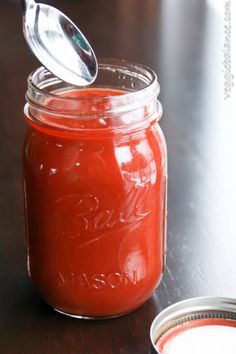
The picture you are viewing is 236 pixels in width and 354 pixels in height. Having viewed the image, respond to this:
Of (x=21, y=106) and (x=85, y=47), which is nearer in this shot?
(x=85, y=47)

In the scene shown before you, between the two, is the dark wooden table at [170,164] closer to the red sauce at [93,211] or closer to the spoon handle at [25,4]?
the red sauce at [93,211]

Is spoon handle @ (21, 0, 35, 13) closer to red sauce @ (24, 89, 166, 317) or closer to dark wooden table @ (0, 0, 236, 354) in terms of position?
red sauce @ (24, 89, 166, 317)

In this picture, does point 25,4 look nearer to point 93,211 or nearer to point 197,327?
point 93,211

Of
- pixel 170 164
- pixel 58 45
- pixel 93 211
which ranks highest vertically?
pixel 58 45

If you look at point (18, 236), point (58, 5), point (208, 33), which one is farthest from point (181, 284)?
point (58, 5)

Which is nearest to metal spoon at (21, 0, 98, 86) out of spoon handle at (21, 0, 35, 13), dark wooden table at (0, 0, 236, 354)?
spoon handle at (21, 0, 35, 13)

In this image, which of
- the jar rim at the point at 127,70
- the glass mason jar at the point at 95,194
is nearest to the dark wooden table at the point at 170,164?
the glass mason jar at the point at 95,194

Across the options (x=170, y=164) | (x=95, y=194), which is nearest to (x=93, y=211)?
(x=95, y=194)

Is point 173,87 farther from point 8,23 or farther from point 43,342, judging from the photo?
point 43,342
